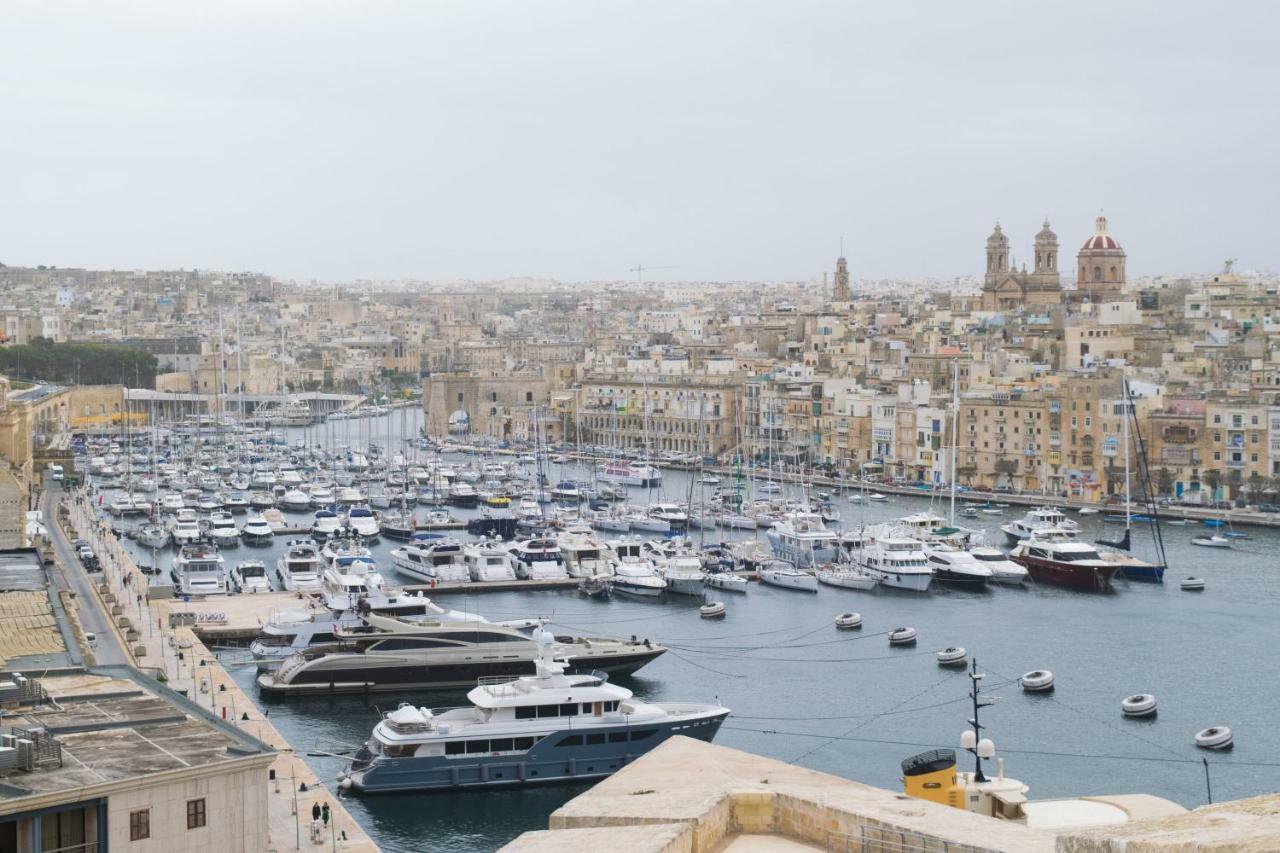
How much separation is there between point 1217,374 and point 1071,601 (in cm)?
1909

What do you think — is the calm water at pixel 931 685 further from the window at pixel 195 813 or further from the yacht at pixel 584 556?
the window at pixel 195 813

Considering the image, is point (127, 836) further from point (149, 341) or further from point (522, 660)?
point (149, 341)

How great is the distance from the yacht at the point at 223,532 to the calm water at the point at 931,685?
587 cm

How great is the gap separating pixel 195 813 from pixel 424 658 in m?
8.99

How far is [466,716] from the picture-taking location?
13.7 metres

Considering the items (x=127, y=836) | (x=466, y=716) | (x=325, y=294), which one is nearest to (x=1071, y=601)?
(x=466, y=716)

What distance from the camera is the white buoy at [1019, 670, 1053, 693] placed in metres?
16.5

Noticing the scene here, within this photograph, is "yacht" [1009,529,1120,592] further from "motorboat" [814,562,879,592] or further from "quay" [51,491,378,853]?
"quay" [51,491,378,853]

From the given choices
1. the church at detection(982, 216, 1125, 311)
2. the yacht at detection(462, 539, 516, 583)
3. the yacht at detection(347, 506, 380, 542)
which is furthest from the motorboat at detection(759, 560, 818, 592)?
the church at detection(982, 216, 1125, 311)

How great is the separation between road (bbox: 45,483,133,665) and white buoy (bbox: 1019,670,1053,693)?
8.09m

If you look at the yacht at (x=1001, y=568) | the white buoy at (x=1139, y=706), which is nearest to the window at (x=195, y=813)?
the white buoy at (x=1139, y=706)

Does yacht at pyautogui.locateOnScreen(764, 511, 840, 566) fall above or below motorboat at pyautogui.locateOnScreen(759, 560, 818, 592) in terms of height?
Answer: above

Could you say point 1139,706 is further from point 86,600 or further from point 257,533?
point 257,533

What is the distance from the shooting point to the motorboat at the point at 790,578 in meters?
22.8
